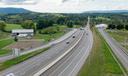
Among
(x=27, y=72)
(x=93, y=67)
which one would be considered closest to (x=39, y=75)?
(x=27, y=72)

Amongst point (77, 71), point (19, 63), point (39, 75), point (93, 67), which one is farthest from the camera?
point (19, 63)

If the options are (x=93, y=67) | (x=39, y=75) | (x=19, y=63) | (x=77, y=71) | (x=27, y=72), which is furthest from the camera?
(x=19, y=63)

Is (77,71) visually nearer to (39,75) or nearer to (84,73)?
(84,73)

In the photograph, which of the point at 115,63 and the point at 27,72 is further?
the point at 115,63

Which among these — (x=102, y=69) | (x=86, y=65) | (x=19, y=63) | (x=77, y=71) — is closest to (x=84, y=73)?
(x=77, y=71)

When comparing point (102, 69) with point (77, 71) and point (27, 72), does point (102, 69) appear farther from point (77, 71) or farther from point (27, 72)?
point (27, 72)

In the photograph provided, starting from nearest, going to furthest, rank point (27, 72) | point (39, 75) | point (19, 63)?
1. point (39, 75)
2. point (27, 72)
3. point (19, 63)

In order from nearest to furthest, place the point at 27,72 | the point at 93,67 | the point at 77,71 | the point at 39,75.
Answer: the point at 39,75 → the point at 27,72 → the point at 77,71 → the point at 93,67

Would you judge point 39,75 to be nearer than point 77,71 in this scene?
Yes
